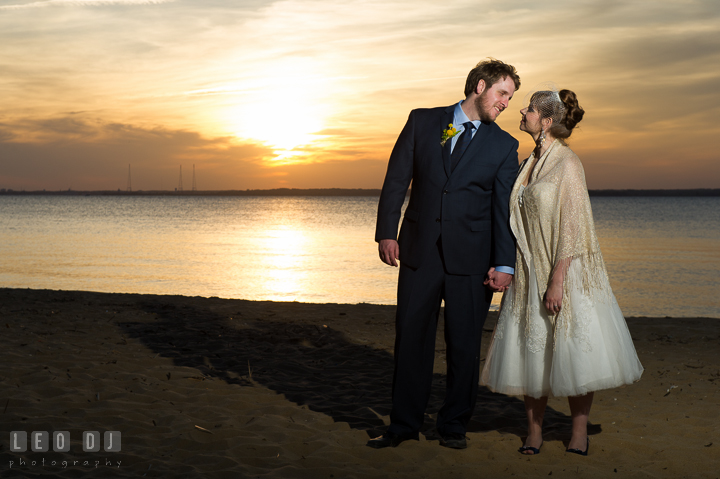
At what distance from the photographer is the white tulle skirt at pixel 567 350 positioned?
141 inches

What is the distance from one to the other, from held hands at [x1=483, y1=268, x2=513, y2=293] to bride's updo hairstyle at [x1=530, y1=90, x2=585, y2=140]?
0.92 metres

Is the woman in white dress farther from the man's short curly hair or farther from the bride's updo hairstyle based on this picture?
the man's short curly hair

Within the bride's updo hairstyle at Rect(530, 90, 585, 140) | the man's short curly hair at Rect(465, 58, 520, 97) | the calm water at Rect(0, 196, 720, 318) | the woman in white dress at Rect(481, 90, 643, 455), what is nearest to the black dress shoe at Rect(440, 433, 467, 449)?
the woman in white dress at Rect(481, 90, 643, 455)

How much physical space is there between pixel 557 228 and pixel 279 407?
2.58 meters

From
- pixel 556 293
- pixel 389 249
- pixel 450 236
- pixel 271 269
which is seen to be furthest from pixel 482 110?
pixel 271 269

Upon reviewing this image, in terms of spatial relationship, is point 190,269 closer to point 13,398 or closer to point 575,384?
point 13,398

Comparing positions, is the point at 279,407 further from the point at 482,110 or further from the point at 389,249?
the point at 482,110

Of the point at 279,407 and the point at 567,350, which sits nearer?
the point at 567,350

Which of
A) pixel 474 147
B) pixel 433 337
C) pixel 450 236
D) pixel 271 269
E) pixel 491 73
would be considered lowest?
pixel 271 269

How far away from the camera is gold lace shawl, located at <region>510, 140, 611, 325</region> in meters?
3.60

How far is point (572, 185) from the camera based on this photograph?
361 centimetres

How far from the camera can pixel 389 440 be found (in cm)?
397

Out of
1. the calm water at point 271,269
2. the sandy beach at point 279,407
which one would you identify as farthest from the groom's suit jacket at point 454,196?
the calm water at point 271,269

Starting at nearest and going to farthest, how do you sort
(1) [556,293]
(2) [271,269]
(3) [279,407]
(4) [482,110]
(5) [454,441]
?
(1) [556,293], (4) [482,110], (5) [454,441], (3) [279,407], (2) [271,269]
